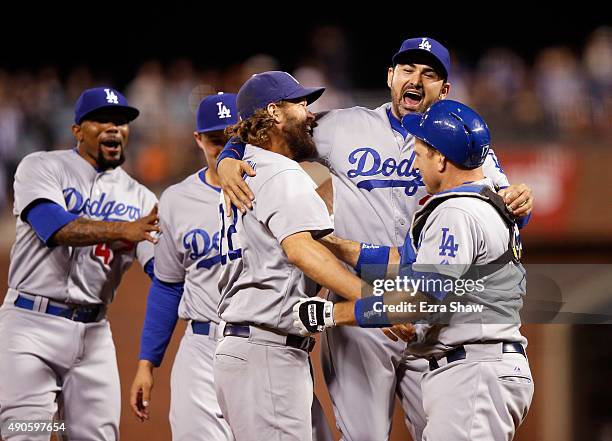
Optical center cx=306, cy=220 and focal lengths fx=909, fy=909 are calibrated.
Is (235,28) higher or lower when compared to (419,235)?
higher

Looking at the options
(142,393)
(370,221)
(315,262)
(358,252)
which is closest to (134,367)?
(142,393)

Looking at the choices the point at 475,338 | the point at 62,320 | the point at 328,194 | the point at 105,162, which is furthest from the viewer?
the point at 105,162

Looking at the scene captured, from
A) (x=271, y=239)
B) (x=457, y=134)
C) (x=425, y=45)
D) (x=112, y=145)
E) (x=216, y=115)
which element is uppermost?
(x=425, y=45)

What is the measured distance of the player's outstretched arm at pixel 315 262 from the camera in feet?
11.1

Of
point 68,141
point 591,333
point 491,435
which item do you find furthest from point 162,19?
point 491,435

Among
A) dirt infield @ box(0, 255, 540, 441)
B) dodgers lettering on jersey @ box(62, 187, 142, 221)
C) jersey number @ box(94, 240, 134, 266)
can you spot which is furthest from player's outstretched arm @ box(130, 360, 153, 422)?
dirt infield @ box(0, 255, 540, 441)

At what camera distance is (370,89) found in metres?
10.8

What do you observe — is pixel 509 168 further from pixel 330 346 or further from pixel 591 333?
pixel 330 346

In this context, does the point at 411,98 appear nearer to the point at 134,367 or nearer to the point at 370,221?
the point at 370,221

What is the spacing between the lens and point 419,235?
11.6 ft

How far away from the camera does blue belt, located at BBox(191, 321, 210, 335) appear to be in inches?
186

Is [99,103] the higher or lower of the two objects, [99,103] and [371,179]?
the higher

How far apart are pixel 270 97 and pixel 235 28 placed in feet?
32.8

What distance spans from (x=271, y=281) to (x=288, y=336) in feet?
0.75
